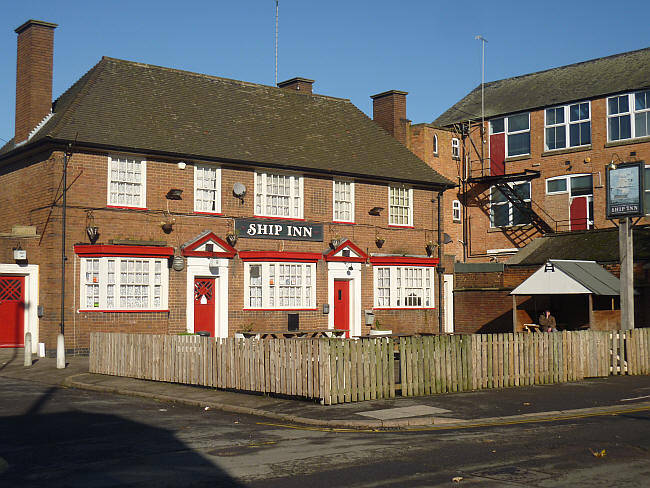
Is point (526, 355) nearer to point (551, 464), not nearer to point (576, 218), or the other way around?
point (551, 464)

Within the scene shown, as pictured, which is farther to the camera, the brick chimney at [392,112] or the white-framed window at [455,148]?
the white-framed window at [455,148]

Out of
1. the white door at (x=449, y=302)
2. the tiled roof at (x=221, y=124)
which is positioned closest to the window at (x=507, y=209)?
the white door at (x=449, y=302)

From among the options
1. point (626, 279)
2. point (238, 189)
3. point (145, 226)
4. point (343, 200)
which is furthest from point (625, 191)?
point (145, 226)

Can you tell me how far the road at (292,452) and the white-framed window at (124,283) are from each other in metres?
11.5

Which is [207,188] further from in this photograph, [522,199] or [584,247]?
[522,199]

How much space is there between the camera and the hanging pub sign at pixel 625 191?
22.9m

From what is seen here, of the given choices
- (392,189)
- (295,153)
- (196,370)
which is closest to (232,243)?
(295,153)

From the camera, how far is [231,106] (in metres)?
32.6

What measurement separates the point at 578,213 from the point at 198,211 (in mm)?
21570

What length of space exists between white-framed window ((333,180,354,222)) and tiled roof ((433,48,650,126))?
15.0 metres

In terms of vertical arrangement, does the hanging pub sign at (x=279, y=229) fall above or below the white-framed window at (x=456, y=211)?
below

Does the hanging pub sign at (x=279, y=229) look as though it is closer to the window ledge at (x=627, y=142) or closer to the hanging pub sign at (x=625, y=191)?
the hanging pub sign at (x=625, y=191)

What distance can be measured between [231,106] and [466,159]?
18051 millimetres

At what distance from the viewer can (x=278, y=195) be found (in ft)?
101
